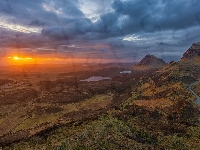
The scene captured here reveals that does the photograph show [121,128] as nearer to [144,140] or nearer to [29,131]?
[144,140]

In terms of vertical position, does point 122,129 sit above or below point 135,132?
Result: above

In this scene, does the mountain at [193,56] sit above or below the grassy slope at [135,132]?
above

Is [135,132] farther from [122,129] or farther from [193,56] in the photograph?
[193,56]

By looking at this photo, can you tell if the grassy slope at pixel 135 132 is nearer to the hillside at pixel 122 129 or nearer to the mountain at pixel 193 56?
the hillside at pixel 122 129

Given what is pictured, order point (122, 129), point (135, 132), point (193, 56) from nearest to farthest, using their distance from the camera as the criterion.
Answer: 1. point (122, 129)
2. point (135, 132)
3. point (193, 56)

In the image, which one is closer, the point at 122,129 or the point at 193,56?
the point at 122,129

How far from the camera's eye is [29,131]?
1638 inches

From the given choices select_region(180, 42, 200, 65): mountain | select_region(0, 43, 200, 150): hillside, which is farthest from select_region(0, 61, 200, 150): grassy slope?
select_region(180, 42, 200, 65): mountain

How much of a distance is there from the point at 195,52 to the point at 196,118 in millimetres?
108556

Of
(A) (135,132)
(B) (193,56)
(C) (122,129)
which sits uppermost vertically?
(B) (193,56)

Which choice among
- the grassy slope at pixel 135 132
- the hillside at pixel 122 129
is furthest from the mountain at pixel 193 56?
the grassy slope at pixel 135 132

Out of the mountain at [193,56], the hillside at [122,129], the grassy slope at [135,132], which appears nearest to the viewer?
the grassy slope at [135,132]

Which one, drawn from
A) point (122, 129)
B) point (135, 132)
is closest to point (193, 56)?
point (135, 132)

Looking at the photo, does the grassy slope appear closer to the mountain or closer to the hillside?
the hillside
